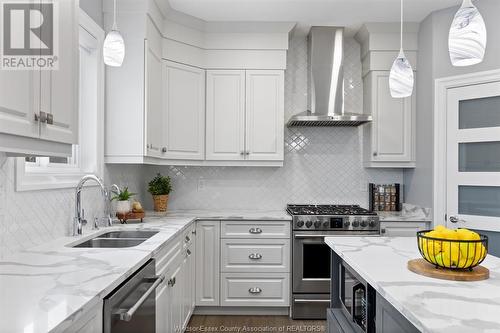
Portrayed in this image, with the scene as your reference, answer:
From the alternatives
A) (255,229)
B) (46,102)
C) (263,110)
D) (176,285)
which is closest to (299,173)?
(263,110)

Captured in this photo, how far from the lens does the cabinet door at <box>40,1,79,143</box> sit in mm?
1578

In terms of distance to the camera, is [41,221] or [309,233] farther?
[309,233]

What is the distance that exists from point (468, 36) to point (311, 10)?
2362 mm

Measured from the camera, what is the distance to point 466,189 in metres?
3.47

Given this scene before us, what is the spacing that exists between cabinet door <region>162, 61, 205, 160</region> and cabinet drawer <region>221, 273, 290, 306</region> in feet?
3.96

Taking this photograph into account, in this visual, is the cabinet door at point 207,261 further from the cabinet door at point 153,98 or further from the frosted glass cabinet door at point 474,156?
the frosted glass cabinet door at point 474,156

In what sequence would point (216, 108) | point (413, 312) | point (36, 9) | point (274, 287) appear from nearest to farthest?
point (413, 312) → point (36, 9) → point (274, 287) → point (216, 108)

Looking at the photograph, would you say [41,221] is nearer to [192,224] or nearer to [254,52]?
[192,224]

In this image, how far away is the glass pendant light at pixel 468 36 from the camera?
146 cm

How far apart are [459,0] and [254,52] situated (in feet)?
6.05

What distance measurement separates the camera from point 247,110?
3881 mm

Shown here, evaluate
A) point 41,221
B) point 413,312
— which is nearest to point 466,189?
point 413,312

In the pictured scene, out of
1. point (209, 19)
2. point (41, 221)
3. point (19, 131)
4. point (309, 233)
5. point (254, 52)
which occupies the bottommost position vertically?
point (309, 233)

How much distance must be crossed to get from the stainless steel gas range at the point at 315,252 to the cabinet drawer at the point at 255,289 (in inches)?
4.5
